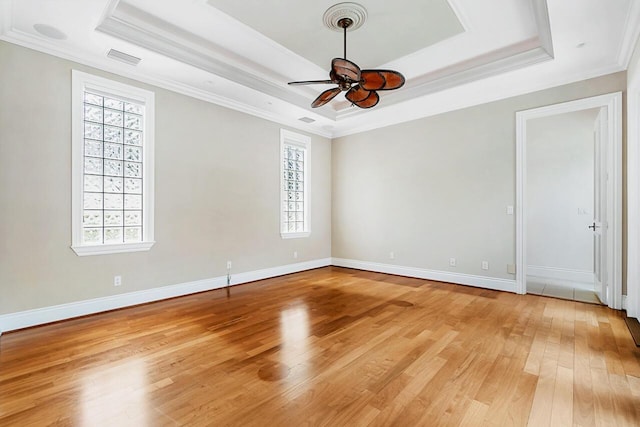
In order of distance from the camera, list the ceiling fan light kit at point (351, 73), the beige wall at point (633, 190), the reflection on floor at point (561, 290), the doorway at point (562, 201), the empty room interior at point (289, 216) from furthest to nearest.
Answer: the doorway at point (562, 201), the reflection on floor at point (561, 290), the beige wall at point (633, 190), the ceiling fan light kit at point (351, 73), the empty room interior at point (289, 216)

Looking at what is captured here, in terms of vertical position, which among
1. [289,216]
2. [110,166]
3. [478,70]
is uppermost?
[478,70]

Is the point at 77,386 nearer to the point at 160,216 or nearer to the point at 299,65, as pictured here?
the point at 160,216

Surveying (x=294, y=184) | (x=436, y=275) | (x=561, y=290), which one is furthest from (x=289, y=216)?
(x=561, y=290)

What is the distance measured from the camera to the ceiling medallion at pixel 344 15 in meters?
2.98

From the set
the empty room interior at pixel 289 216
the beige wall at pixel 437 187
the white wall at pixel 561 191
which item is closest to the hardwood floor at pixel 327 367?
the empty room interior at pixel 289 216

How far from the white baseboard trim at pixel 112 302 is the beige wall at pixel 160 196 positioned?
0.07 m

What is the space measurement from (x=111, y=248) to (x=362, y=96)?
137 inches

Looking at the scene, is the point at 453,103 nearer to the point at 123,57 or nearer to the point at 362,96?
the point at 362,96

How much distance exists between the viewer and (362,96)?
3.54m

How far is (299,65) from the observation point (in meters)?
4.14

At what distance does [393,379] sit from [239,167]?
3.92 meters

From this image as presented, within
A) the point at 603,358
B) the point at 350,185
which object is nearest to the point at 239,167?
the point at 350,185

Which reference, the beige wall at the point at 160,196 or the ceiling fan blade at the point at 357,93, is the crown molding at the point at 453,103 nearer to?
the beige wall at the point at 160,196

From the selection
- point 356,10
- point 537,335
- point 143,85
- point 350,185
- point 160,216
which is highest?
point 356,10
